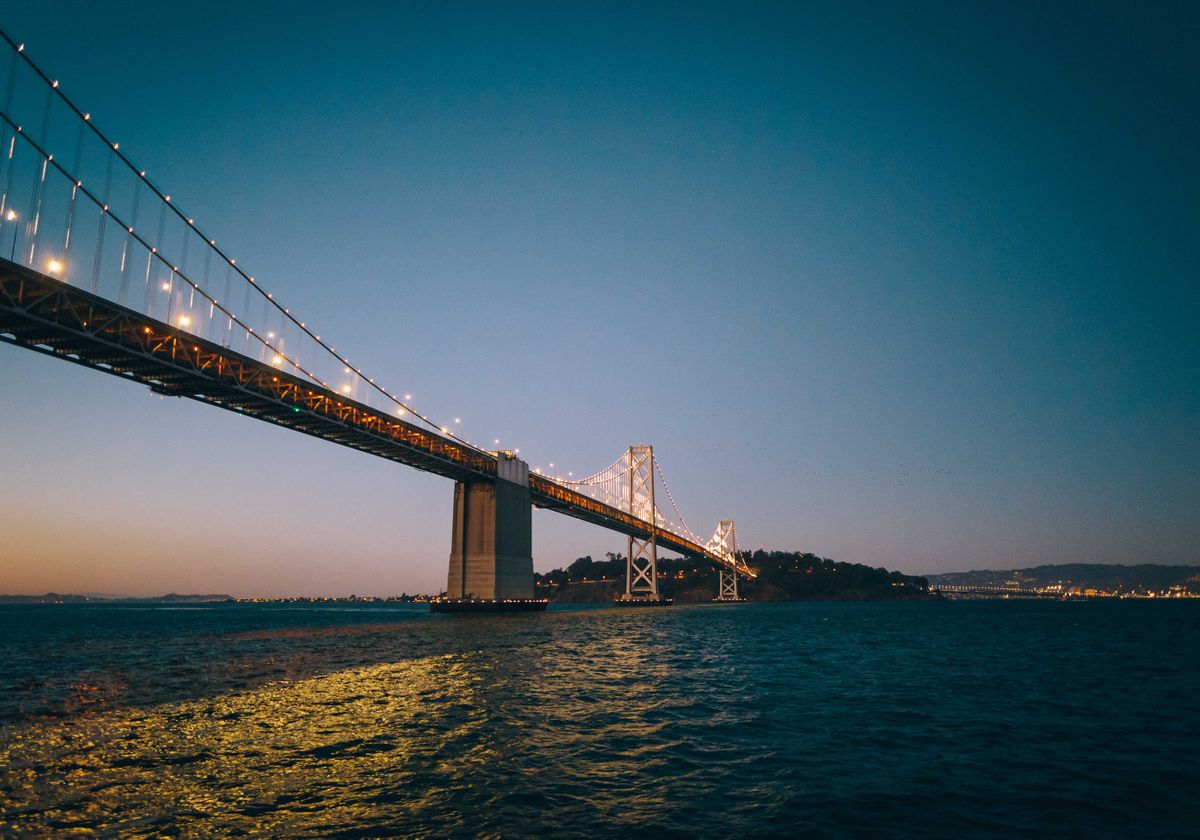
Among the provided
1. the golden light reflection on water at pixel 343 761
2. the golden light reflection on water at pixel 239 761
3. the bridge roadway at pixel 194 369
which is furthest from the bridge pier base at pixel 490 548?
the golden light reflection on water at pixel 239 761

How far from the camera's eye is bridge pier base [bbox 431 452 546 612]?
6075cm

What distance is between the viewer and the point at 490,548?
60.8 m

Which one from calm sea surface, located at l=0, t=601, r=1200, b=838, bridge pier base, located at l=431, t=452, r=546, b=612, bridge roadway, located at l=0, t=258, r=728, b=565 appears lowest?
calm sea surface, located at l=0, t=601, r=1200, b=838

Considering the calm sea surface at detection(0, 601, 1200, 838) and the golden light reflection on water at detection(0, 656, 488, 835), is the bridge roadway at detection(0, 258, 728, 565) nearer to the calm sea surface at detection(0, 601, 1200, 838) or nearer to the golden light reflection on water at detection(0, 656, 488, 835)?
the calm sea surface at detection(0, 601, 1200, 838)

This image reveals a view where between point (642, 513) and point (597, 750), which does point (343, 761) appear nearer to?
point (597, 750)

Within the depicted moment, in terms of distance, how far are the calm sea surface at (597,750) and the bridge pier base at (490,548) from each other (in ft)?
119

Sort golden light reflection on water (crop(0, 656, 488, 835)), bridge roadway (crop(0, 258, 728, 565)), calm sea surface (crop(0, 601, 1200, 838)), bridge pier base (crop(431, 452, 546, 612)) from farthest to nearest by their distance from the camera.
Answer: bridge pier base (crop(431, 452, 546, 612))
bridge roadway (crop(0, 258, 728, 565))
calm sea surface (crop(0, 601, 1200, 838))
golden light reflection on water (crop(0, 656, 488, 835))

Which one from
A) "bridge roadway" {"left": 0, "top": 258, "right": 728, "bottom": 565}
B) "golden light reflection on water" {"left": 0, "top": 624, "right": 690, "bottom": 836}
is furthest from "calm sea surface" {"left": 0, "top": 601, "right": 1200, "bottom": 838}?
"bridge roadway" {"left": 0, "top": 258, "right": 728, "bottom": 565}

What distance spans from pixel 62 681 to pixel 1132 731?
26.9 m

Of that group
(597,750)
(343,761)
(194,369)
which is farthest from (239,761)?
(194,369)

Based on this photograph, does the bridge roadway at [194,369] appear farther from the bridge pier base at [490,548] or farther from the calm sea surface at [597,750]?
the calm sea surface at [597,750]

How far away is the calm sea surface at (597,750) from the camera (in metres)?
8.46

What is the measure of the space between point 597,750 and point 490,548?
50061 millimetres

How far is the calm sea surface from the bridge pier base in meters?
36.4
